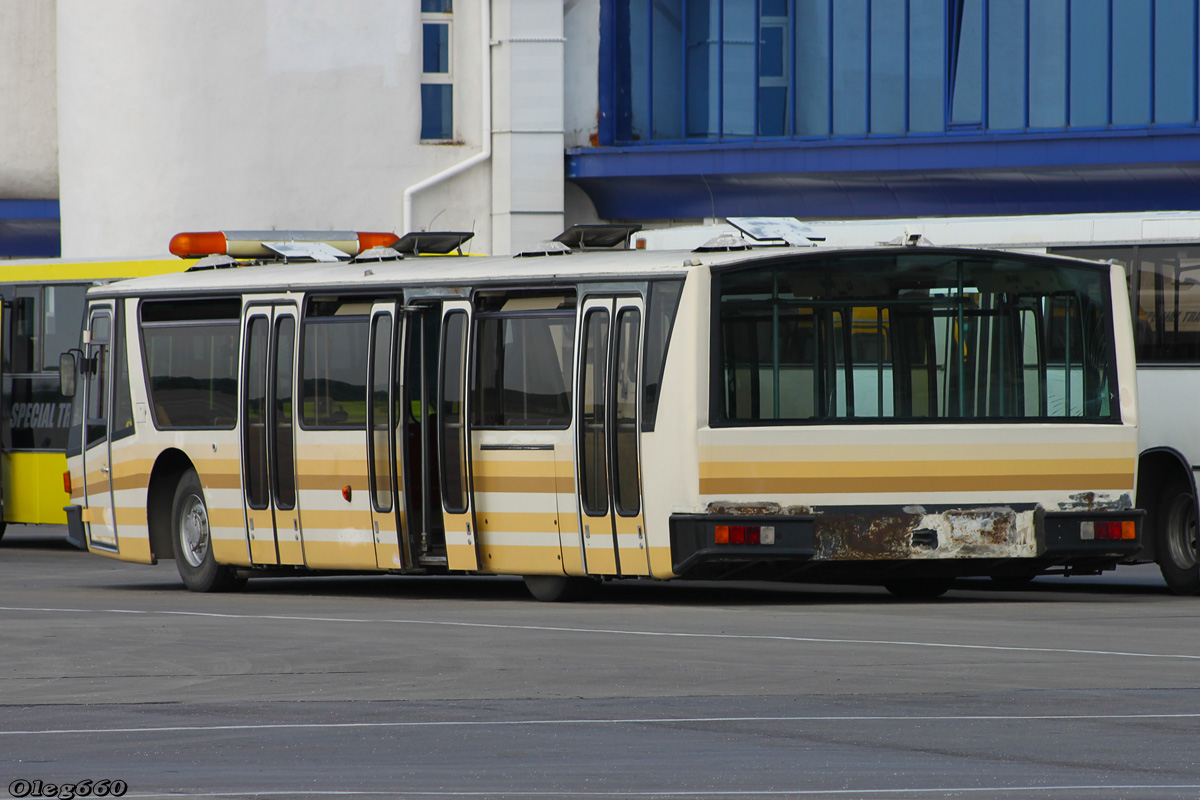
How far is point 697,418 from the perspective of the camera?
14.1 meters

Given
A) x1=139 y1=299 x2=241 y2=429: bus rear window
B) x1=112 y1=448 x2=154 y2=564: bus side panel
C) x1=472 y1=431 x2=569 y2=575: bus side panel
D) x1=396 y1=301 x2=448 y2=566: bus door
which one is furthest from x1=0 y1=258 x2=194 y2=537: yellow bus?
x1=472 y1=431 x2=569 y2=575: bus side panel

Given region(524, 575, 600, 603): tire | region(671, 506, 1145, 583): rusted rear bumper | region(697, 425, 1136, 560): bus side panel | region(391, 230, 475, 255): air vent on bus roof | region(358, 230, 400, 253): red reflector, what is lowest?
A: region(524, 575, 600, 603): tire

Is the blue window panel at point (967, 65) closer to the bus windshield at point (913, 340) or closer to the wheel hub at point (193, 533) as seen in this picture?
the bus windshield at point (913, 340)

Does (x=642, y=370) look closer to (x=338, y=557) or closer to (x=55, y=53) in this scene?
(x=338, y=557)

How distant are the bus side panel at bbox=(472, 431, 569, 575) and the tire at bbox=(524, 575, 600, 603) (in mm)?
303

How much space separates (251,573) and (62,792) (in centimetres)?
1049

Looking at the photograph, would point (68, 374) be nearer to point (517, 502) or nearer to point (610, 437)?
point (517, 502)

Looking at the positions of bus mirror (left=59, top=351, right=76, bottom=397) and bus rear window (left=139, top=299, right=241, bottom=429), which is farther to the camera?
bus mirror (left=59, top=351, right=76, bottom=397)

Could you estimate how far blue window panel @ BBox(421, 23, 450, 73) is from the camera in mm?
32344

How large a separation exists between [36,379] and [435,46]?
39.4 ft

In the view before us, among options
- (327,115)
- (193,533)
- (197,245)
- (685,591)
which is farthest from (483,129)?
(685,591)

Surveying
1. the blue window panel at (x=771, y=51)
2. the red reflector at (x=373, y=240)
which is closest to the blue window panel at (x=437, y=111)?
the blue window panel at (x=771, y=51)

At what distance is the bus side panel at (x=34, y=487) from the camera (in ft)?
72.5

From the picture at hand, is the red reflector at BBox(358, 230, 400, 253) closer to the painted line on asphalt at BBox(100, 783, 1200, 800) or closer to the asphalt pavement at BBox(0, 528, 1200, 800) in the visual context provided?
the asphalt pavement at BBox(0, 528, 1200, 800)
